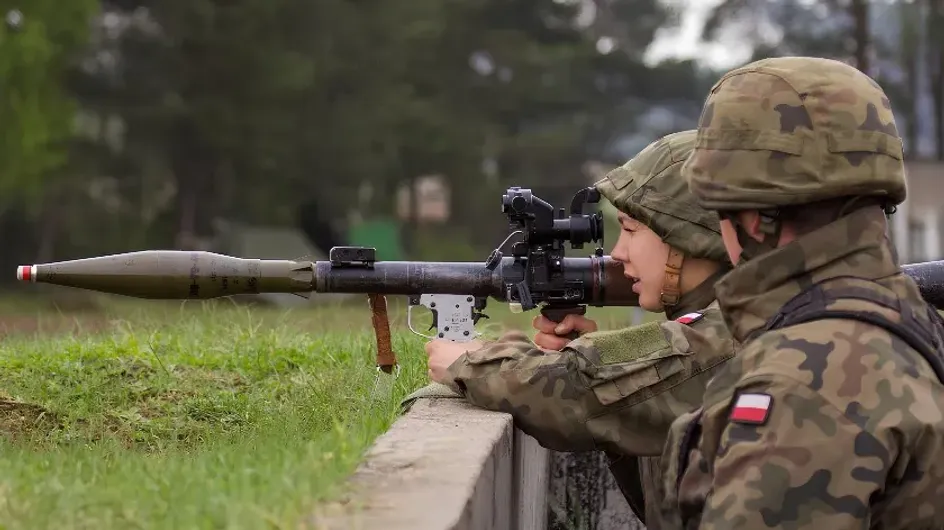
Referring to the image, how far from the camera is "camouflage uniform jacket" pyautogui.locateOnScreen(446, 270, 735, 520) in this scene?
3.99m

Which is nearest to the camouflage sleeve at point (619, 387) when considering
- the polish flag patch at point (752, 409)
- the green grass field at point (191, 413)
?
the green grass field at point (191, 413)

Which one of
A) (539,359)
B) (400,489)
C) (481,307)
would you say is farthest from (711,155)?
(481,307)

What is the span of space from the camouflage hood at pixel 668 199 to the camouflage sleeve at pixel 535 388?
0.50 meters

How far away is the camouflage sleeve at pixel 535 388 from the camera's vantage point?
401 cm

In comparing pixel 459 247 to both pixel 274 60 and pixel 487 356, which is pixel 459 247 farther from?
pixel 487 356

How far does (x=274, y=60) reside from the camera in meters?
26.2

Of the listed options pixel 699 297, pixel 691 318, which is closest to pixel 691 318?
pixel 691 318

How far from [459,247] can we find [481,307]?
1158 inches

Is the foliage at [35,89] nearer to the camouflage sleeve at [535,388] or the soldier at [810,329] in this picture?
the camouflage sleeve at [535,388]

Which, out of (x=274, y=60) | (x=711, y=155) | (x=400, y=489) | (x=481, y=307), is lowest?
(x=400, y=489)

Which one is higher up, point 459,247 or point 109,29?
point 109,29

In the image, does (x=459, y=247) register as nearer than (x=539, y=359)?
No

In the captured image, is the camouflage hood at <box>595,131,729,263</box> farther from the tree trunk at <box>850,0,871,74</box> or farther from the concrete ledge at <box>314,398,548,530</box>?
the tree trunk at <box>850,0,871,74</box>

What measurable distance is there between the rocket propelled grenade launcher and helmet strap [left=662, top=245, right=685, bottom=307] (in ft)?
1.64
